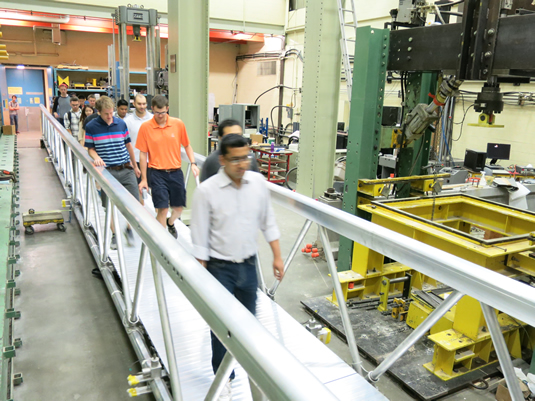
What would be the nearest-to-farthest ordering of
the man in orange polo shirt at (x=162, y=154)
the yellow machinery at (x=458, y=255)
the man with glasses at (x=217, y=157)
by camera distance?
the man with glasses at (x=217, y=157) < the yellow machinery at (x=458, y=255) < the man in orange polo shirt at (x=162, y=154)

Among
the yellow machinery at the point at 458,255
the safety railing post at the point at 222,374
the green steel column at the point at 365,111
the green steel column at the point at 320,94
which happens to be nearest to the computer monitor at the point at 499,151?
the green steel column at the point at 320,94

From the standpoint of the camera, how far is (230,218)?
6.92 ft

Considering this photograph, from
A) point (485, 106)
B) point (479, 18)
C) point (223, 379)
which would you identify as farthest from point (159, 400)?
point (479, 18)

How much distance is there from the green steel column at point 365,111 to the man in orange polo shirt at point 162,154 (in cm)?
170

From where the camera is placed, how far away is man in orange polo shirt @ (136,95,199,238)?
157 inches

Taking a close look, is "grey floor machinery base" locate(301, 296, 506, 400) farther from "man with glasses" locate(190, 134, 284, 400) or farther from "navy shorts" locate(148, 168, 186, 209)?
"navy shorts" locate(148, 168, 186, 209)

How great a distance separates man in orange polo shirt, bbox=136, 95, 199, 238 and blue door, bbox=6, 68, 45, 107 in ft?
42.9

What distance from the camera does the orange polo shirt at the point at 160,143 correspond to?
3.98 metres

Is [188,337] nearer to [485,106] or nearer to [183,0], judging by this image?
[485,106]

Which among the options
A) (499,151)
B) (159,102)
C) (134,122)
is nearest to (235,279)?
(159,102)

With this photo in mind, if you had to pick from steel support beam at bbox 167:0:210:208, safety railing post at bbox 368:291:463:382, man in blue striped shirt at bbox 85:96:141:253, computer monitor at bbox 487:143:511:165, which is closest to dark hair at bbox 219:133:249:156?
safety railing post at bbox 368:291:463:382

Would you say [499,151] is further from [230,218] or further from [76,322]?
[76,322]

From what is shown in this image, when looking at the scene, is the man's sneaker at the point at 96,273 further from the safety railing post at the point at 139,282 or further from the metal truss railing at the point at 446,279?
the metal truss railing at the point at 446,279

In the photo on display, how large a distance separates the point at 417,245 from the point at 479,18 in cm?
209
